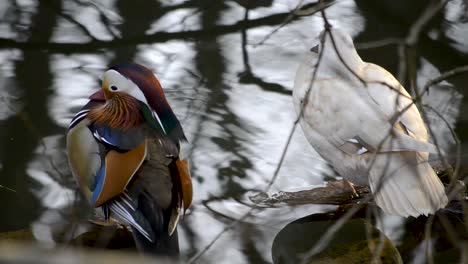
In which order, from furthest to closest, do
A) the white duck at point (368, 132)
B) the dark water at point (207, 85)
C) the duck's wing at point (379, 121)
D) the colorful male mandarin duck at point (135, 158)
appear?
the dark water at point (207, 85)
the duck's wing at point (379, 121)
the white duck at point (368, 132)
the colorful male mandarin duck at point (135, 158)

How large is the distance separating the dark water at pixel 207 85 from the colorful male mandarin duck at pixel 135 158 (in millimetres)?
190

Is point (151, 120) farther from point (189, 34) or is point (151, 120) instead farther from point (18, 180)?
point (189, 34)

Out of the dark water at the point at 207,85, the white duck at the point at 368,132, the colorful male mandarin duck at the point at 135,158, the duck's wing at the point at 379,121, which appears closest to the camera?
the colorful male mandarin duck at the point at 135,158

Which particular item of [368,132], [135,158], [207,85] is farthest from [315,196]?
[207,85]

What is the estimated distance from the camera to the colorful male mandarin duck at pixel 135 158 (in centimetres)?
280

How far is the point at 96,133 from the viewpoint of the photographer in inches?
113

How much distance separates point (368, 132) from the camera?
3.07 metres

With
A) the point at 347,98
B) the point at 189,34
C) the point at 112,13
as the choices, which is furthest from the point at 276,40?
the point at 347,98

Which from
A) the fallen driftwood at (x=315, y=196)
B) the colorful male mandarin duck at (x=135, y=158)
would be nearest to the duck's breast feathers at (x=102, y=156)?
the colorful male mandarin duck at (x=135, y=158)

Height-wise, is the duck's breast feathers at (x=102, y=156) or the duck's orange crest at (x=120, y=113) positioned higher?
the duck's orange crest at (x=120, y=113)

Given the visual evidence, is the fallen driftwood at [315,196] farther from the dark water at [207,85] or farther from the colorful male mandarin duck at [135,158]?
the colorful male mandarin duck at [135,158]

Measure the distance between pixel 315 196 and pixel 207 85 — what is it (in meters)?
1.09

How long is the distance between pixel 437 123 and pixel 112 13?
2.05 metres

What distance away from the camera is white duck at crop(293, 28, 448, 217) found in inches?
114
